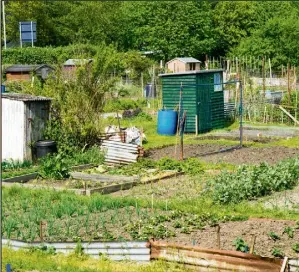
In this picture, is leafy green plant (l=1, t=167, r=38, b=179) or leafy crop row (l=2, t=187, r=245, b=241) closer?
leafy crop row (l=2, t=187, r=245, b=241)

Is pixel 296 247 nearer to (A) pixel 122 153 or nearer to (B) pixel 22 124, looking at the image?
(A) pixel 122 153

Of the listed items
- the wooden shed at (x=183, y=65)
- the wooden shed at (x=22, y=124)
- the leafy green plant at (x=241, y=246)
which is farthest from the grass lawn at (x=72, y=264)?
the wooden shed at (x=183, y=65)

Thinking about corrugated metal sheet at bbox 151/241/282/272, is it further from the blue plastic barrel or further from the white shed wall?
the blue plastic barrel

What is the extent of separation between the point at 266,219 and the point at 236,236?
4.12 feet

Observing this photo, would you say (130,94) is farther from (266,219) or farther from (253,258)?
(253,258)

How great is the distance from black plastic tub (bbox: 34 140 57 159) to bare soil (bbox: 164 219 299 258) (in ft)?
25.9

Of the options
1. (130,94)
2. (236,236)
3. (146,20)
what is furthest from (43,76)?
(146,20)

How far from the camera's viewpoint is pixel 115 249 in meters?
10.5

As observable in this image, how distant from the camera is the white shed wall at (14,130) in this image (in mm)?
19297

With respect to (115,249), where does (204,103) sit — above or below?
above

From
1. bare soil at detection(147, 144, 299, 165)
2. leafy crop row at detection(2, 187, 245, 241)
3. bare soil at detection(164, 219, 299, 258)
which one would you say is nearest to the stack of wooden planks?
bare soil at detection(147, 144, 299, 165)

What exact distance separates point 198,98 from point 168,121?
1.35 metres

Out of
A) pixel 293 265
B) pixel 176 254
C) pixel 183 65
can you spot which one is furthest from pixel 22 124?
pixel 183 65

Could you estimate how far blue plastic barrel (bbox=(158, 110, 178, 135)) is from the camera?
24.2 metres
